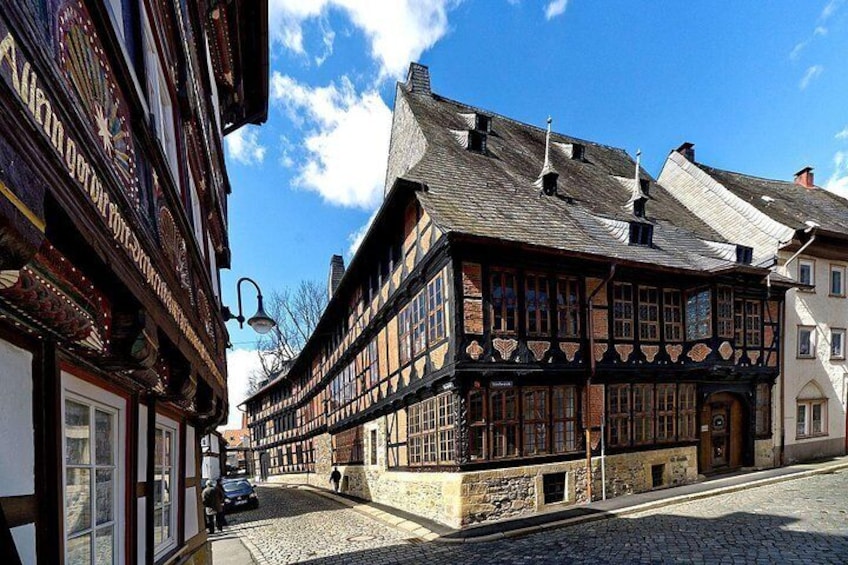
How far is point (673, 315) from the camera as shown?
50.6 feet

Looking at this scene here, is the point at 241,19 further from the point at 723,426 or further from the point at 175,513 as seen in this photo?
the point at 723,426

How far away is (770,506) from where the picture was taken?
11.0 m

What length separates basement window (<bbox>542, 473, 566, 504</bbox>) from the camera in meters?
12.7

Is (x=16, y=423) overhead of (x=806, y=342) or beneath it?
overhead

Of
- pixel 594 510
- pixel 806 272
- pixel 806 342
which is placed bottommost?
pixel 594 510

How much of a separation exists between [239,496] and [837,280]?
24.5 metres

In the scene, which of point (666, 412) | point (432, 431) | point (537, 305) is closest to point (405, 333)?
point (432, 431)

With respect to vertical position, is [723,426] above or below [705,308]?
below

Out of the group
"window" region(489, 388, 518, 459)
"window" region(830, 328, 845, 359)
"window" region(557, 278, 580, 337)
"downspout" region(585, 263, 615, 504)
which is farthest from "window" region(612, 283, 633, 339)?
"window" region(830, 328, 845, 359)

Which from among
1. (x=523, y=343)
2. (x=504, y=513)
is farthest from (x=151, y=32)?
(x=504, y=513)

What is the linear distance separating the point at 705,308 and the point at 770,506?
582 cm

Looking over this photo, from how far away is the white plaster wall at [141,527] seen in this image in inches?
155

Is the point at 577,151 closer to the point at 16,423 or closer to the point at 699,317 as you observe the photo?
the point at 699,317

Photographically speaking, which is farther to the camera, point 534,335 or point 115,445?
point 534,335
